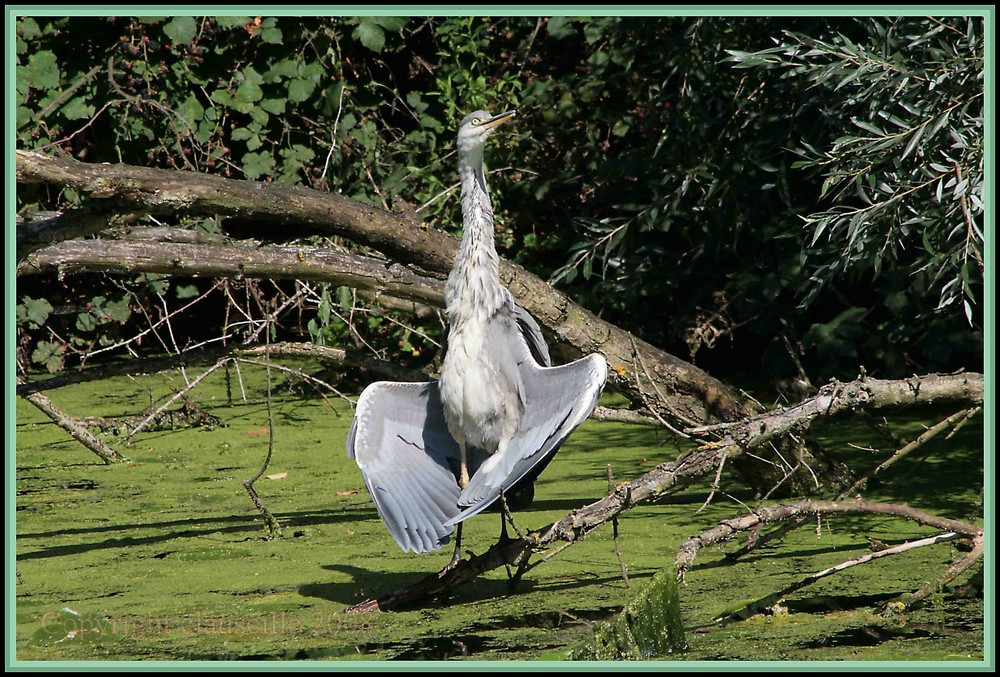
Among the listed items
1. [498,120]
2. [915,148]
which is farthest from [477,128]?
[915,148]

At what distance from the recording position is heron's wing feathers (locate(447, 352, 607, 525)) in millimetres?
3465

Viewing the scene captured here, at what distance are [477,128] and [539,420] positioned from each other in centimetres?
110

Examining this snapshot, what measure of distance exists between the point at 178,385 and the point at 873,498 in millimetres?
4191

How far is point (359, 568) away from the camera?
3883mm

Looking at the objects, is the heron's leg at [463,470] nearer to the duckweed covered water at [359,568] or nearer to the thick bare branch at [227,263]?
the duckweed covered water at [359,568]

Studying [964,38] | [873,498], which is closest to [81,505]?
[873,498]

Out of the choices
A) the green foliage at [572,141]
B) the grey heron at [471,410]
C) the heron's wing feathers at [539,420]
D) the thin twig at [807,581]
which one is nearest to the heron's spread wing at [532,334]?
the grey heron at [471,410]

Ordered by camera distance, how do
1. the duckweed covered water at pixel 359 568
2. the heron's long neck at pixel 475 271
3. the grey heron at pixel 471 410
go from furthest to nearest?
1. the heron's long neck at pixel 475 271
2. the grey heron at pixel 471 410
3. the duckweed covered water at pixel 359 568

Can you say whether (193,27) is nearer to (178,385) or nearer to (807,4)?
(178,385)

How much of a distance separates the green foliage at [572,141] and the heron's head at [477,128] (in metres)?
1.10

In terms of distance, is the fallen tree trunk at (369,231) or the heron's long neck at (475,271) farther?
the heron's long neck at (475,271)

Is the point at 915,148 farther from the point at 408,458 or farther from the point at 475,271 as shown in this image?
the point at 408,458

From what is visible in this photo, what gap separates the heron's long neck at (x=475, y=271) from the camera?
380cm

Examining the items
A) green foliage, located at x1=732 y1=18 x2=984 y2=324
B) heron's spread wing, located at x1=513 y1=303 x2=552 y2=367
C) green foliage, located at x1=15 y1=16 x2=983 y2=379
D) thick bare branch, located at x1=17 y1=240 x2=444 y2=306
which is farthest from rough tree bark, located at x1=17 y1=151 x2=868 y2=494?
green foliage, located at x1=15 y1=16 x2=983 y2=379
